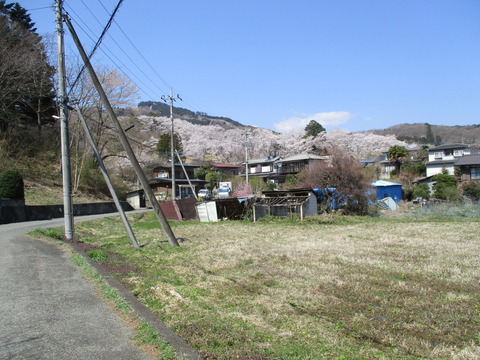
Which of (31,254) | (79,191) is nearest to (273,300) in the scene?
(31,254)

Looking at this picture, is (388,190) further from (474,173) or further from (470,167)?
(474,173)

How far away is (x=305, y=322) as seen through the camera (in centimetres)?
475

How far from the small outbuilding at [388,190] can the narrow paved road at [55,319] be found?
36.2 meters

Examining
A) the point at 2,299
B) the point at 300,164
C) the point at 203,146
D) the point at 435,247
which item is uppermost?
the point at 203,146

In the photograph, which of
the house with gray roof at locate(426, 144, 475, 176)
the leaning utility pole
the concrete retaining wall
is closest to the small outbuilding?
the house with gray roof at locate(426, 144, 475, 176)

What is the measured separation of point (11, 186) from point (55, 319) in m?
22.2

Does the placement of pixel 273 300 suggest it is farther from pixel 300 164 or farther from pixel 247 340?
pixel 300 164

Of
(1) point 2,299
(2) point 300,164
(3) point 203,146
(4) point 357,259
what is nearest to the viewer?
(1) point 2,299

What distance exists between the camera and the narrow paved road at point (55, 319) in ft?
12.4

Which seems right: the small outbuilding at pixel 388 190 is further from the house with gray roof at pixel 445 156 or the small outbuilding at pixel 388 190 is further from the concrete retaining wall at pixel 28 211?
the concrete retaining wall at pixel 28 211

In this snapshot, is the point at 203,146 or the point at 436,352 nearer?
the point at 436,352

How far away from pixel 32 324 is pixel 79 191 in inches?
1484

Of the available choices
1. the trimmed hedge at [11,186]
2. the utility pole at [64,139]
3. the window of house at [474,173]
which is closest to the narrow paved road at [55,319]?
the utility pole at [64,139]

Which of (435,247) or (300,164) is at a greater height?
(300,164)
